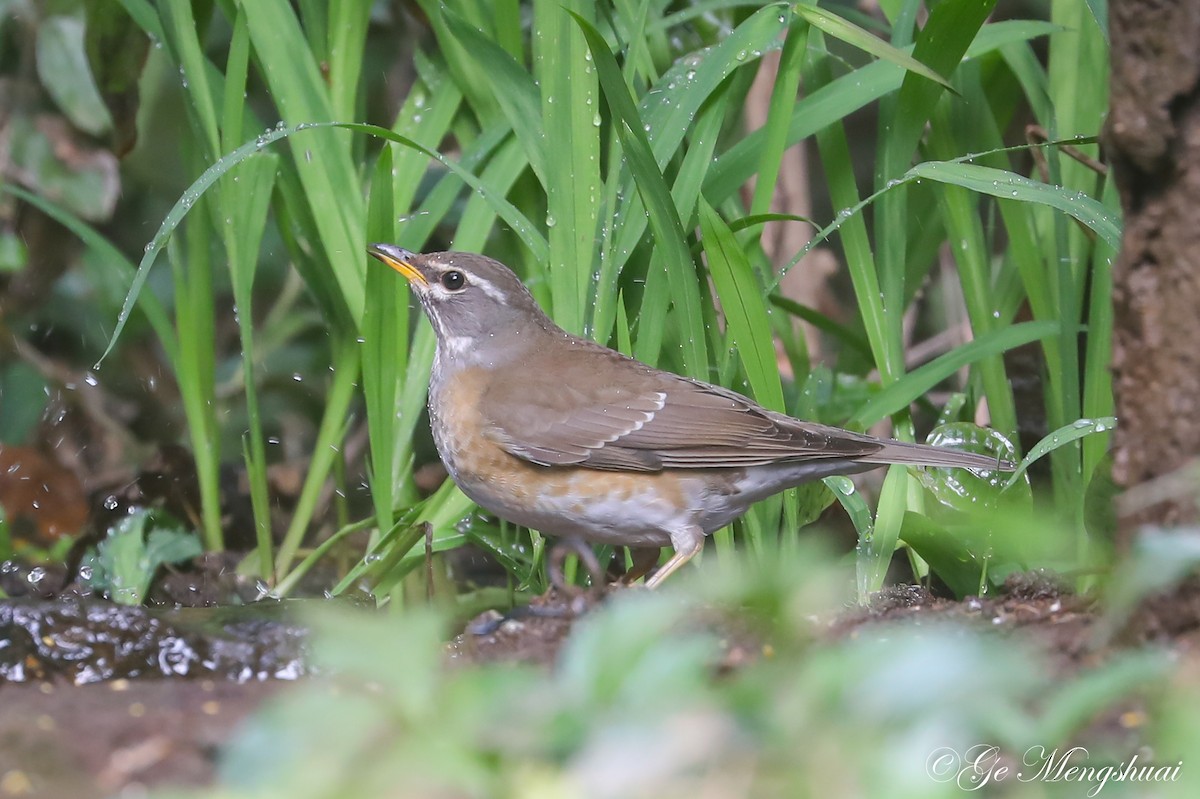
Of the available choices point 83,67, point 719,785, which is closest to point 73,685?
point 719,785

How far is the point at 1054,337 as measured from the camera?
4602 millimetres

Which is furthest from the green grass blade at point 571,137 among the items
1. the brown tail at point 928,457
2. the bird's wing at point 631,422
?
the brown tail at point 928,457

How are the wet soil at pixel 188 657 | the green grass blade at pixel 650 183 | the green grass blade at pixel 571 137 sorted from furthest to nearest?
the green grass blade at pixel 571 137 < the green grass blade at pixel 650 183 < the wet soil at pixel 188 657

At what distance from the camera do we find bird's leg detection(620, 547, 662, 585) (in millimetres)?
4836

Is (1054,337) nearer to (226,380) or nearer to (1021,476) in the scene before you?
(1021,476)

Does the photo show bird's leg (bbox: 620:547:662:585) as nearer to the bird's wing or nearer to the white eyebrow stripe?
the bird's wing

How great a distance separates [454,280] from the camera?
4820 mm

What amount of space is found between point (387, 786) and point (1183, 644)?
1762mm

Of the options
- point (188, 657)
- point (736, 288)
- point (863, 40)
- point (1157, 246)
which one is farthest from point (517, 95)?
point (1157, 246)

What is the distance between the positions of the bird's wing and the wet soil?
2.18ft

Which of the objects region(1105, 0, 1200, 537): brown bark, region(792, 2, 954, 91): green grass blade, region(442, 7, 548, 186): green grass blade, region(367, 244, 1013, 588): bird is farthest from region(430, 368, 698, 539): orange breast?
region(1105, 0, 1200, 537): brown bark

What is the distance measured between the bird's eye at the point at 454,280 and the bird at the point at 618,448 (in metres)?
0.01

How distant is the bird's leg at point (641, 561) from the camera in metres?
4.84

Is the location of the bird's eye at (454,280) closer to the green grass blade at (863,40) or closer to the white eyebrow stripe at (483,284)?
the white eyebrow stripe at (483,284)
